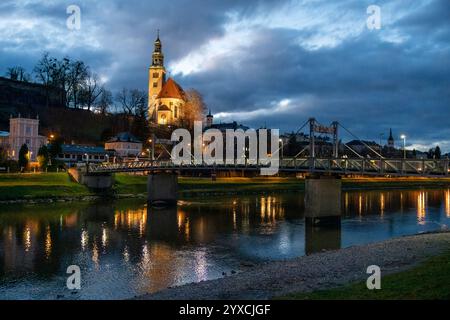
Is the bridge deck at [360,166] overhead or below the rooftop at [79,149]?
below

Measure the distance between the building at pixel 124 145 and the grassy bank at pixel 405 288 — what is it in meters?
106

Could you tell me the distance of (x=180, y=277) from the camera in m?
24.0

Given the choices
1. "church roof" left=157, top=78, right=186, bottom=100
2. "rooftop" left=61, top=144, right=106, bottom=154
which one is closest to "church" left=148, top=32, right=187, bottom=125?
"church roof" left=157, top=78, right=186, bottom=100

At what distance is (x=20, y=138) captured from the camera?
99.5m

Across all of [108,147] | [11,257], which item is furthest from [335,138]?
[108,147]

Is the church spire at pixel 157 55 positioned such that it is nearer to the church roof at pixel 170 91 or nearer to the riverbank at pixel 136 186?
the church roof at pixel 170 91

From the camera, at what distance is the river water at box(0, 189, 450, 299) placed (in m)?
23.5

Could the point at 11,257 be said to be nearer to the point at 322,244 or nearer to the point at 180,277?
the point at 180,277

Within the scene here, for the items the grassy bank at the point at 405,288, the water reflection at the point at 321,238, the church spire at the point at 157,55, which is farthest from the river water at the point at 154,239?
the church spire at the point at 157,55

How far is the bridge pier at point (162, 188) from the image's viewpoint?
2618 inches

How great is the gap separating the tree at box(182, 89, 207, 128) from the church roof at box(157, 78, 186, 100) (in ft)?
40.3

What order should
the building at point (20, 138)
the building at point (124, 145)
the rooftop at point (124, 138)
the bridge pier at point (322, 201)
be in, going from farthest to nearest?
the rooftop at point (124, 138) < the building at point (124, 145) < the building at point (20, 138) < the bridge pier at point (322, 201)

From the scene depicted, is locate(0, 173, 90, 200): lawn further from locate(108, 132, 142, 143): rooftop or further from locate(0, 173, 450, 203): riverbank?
locate(108, 132, 142, 143): rooftop
